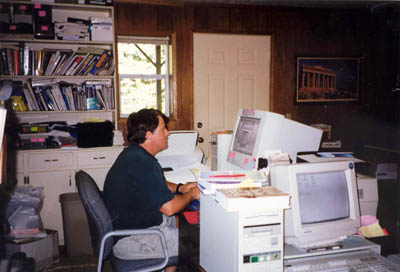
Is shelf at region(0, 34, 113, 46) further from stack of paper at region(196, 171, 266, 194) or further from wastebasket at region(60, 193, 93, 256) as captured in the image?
stack of paper at region(196, 171, 266, 194)

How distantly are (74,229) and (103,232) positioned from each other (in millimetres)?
1685

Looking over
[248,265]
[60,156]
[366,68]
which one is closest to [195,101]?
[60,156]

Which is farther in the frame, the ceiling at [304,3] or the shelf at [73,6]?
the ceiling at [304,3]

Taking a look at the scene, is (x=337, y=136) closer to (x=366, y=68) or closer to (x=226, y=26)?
(x=366, y=68)

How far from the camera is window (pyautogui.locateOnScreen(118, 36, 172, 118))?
432 centimetres

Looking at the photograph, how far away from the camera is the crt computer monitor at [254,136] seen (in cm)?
201

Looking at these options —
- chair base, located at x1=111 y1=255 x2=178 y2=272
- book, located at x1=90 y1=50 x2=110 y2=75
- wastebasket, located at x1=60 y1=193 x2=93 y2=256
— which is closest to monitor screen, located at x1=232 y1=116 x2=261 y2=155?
chair base, located at x1=111 y1=255 x2=178 y2=272

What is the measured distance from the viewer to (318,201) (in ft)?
5.23

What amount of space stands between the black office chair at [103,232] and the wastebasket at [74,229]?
1.50 meters

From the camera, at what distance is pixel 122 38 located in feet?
13.9

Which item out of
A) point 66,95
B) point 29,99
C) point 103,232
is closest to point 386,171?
point 103,232

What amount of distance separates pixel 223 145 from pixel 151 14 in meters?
2.42

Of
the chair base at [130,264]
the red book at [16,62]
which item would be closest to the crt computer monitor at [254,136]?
the chair base at [130,264]

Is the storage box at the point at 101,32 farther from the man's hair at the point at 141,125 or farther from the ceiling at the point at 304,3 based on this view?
the man's hair at the point at 141,125
